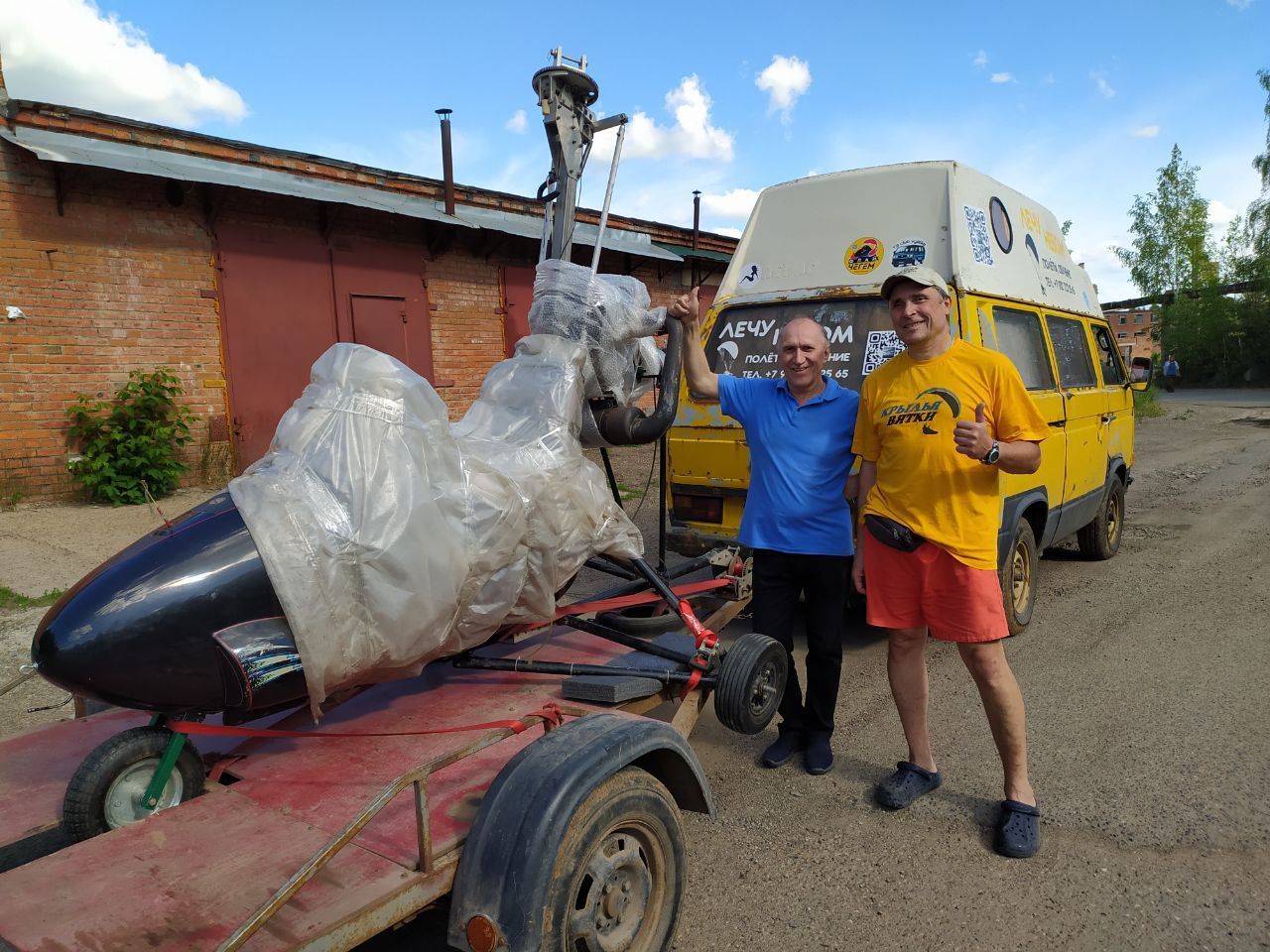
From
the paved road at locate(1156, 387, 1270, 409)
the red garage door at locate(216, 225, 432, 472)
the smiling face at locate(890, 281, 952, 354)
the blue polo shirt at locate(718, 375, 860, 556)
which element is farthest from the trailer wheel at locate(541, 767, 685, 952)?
the paved road at locate(1156, 387, 1270, 409)

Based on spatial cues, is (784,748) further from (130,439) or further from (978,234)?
(130,439)

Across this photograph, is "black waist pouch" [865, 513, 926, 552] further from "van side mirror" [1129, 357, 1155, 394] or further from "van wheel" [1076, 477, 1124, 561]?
"van side mirror" [1129, 357, 1155, 394]

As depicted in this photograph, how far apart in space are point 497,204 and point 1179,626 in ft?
40.9

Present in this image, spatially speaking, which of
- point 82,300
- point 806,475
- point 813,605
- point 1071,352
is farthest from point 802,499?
point 82,300

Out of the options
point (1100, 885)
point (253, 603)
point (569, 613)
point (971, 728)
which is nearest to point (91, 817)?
point (253, 603)

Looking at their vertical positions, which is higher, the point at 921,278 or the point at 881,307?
the point at 881,307

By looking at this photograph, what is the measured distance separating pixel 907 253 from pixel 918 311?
225 cm

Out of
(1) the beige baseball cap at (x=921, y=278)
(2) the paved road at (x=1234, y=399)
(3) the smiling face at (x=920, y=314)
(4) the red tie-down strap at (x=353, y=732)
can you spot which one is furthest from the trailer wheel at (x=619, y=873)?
(2) the paved road at (x=1234, y=399)

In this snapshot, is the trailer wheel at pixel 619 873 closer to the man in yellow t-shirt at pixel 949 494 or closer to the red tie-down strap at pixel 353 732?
the red tie-down strap at pixel 353 732

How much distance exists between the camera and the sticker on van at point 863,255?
5.18m

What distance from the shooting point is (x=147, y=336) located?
981 cm

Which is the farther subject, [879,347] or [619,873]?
[879,347]

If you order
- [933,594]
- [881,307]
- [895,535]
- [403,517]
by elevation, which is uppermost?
[881,307]

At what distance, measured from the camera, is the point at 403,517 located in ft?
7.80
